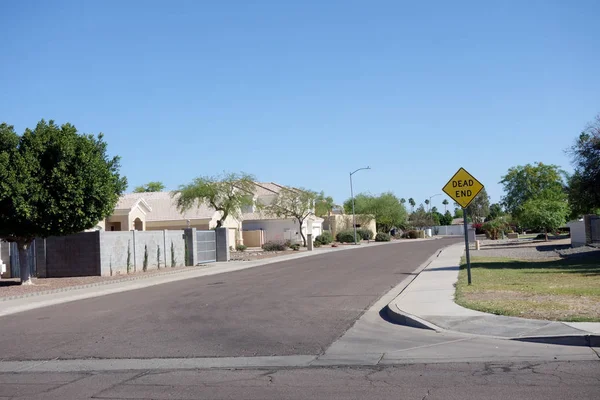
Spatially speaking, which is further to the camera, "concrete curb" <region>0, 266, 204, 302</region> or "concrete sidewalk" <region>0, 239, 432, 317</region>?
"concrete curb" <region>0, 266, 204, 302</region>

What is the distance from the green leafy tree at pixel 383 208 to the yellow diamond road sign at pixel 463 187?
284 ft

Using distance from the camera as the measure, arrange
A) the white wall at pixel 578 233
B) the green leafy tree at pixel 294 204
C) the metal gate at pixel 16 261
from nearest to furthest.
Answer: the metal gate at pixel 16 261, the white wall at pixel 578 233, the green leafy tree at pixel 294 204

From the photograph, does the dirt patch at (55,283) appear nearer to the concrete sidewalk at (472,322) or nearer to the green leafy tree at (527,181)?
the concrete sidewalk at (472,322)

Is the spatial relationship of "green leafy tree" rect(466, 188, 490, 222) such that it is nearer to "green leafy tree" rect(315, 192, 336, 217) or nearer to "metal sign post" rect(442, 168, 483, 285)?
"green leafy tree" rect(315, 192, 336, 217)

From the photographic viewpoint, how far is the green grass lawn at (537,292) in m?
12.6

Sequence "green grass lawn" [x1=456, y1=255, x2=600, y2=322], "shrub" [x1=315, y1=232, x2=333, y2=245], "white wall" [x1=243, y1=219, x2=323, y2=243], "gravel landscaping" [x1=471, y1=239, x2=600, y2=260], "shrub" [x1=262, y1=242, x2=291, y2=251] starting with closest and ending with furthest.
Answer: "green grass lawn" [x1=456, y1=255, x2=600, y2=322] < "gravel landscaping" [x1=471, y1=239, x2=600, y2=260] < "shrub" [x1=262, y1=242, x2=291, y2=251] < "shrub" [x1=315, y1=232, x2=333, y2=245] < "white wall" [x1=243, y1=219, x2=323, y2=243]

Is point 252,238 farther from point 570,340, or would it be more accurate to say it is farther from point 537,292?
point 570,340

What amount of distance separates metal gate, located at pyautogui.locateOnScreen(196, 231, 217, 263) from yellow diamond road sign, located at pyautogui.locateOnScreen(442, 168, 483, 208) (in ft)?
79.0

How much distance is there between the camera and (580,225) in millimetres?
43406

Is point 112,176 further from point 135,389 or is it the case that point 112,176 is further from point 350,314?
point 135,389

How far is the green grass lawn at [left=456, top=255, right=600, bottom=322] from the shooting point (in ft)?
41.4

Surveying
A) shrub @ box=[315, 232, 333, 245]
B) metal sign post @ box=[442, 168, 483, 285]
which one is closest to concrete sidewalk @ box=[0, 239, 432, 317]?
metal sign post @ box=[442, 168, 483, 285]

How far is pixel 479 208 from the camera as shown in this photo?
449ft

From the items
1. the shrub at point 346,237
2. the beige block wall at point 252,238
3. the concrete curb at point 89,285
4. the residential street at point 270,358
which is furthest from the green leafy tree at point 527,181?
the residential street at point 270,358
